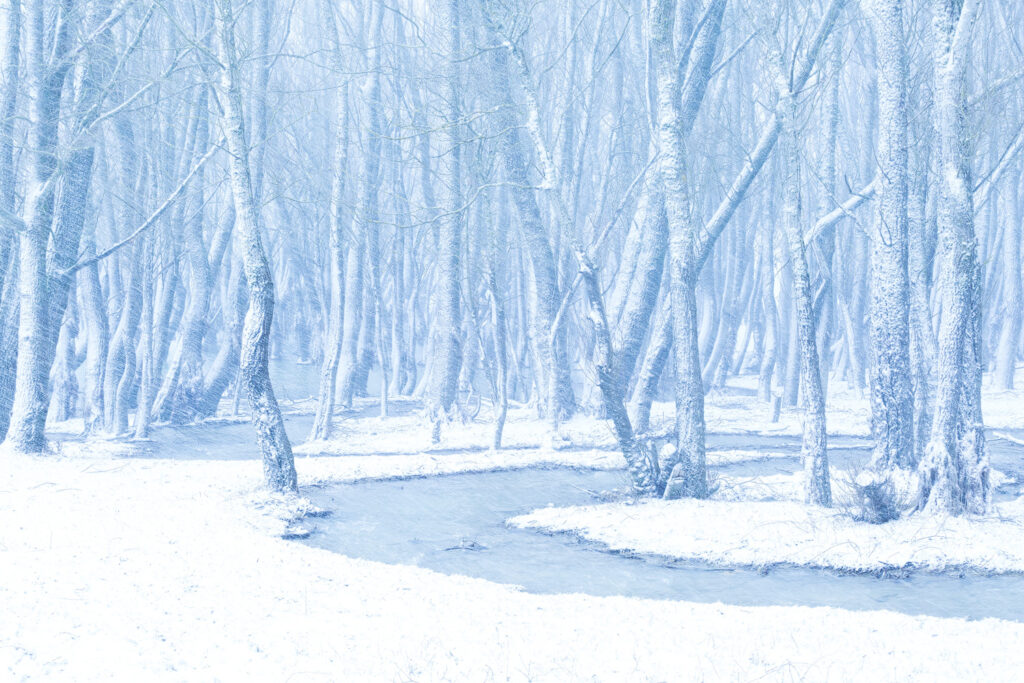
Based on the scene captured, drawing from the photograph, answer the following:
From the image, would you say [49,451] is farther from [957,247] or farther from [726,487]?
[957,247]

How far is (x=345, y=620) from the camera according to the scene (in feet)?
24.5

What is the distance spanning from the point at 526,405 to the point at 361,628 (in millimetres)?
19681

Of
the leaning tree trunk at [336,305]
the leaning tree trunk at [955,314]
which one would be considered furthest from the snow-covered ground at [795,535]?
the leaning tree trunk at [336,305]

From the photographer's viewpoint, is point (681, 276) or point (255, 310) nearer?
point (255, 310)

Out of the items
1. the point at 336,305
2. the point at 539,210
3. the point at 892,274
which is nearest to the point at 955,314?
Result: the point at 892,274

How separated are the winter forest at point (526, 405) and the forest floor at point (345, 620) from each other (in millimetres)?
42

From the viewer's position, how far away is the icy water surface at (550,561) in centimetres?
952

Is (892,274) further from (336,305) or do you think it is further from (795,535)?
(336,305)

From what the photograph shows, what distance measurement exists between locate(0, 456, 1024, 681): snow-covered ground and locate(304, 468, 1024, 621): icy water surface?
1198 millimetres

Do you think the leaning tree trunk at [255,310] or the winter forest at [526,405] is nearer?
the winter forest at [526,405]

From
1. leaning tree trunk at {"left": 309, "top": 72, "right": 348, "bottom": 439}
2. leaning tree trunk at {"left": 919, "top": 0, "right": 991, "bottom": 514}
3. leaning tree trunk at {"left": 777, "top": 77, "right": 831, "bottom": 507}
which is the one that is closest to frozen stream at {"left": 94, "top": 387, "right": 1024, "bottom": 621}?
leaning tree trunk at {"left": 777, "top": 77, "right": 831, "bottom": 507}

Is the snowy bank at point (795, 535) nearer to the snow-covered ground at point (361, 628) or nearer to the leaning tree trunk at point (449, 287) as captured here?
the snow-covered ground at point (361, 628)

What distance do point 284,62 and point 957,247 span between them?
87.9 ft

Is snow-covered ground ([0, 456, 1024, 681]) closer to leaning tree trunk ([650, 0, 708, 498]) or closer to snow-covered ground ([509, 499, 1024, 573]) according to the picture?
snow-covered ground ([509, 499, 1024, 573])
